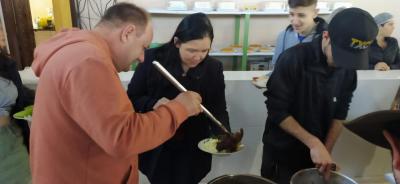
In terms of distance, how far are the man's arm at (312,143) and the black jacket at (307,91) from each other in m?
0.03

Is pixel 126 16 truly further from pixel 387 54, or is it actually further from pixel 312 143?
pixel 387 54

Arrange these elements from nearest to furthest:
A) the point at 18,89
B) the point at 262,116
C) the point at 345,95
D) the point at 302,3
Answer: the point at 345,95, the point at 18,89, the point at 262,116, the point at 302,3

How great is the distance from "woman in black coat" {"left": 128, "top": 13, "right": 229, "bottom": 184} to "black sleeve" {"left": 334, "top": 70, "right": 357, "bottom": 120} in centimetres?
40

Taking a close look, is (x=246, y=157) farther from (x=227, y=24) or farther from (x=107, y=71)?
(x=227, y=24)

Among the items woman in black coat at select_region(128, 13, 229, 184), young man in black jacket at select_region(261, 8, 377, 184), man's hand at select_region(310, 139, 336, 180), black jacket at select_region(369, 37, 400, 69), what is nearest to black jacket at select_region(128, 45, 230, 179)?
woman in black coat at select_region(128, 13, 229, 184)

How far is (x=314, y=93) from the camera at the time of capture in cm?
106

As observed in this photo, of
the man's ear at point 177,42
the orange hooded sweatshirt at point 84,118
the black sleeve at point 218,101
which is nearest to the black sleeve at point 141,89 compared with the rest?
the man's ear at point 177,42

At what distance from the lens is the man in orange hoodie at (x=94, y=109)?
60 cm

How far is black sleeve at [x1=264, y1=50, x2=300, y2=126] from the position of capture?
1.04 meters

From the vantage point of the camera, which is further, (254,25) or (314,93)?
(254,25)

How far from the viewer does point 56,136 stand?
2.24 feet

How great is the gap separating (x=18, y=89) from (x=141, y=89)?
558 millimetres

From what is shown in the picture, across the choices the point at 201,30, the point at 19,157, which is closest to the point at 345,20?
the point at 201,30

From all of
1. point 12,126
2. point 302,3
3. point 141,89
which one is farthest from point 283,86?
point 12,126
